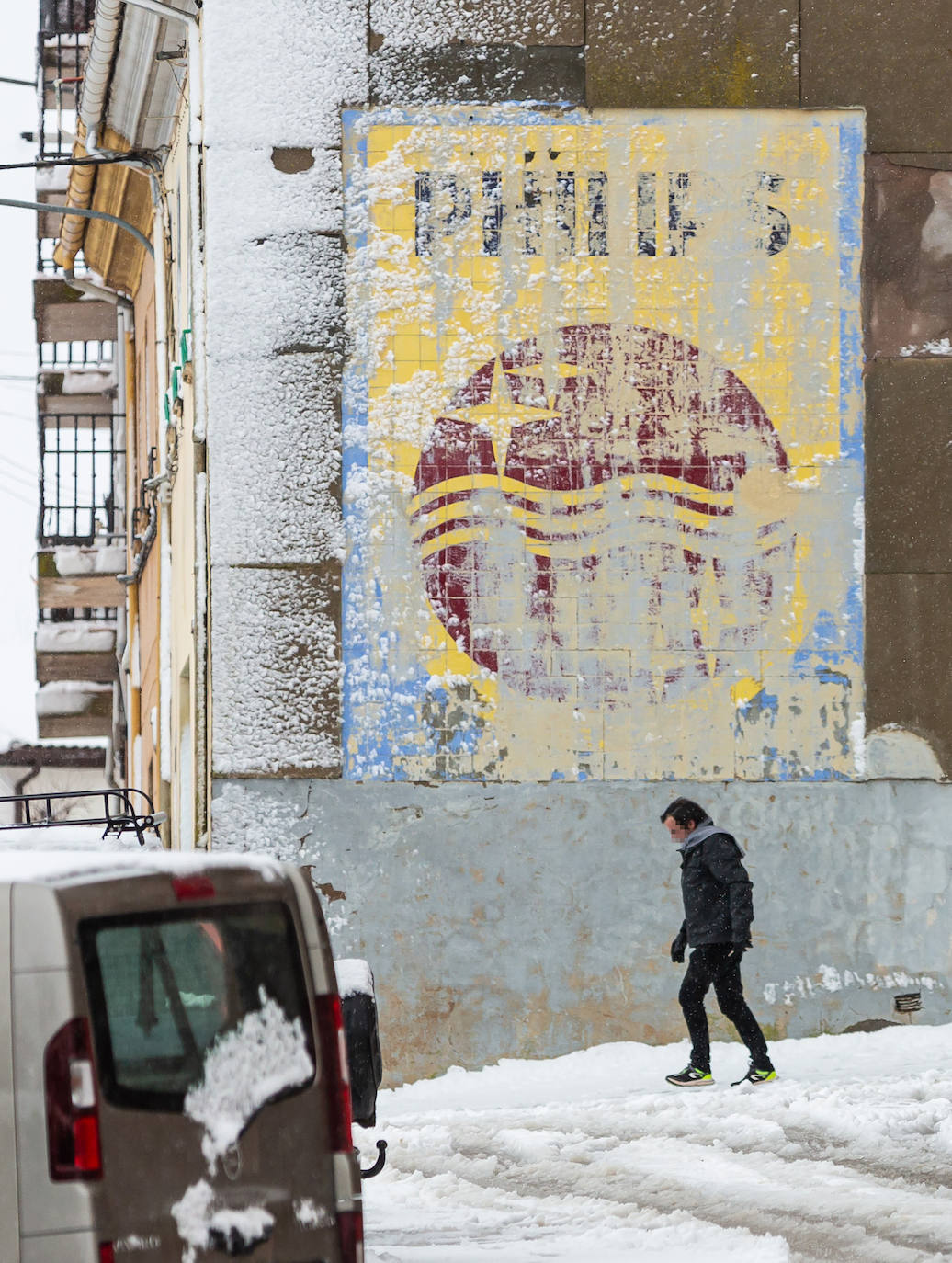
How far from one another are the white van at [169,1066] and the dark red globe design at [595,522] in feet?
20.7

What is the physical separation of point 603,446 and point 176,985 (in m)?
7.35

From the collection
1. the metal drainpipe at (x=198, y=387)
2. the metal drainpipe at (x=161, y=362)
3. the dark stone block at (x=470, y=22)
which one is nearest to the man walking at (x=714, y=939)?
the metal drainpipe at (x=198, y=387)

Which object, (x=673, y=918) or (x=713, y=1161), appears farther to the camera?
(x=673, y=918)

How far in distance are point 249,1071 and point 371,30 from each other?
8.51 metres

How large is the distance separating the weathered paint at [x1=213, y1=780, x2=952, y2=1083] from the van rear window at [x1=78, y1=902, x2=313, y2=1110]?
248 inches

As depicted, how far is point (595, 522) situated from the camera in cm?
1196

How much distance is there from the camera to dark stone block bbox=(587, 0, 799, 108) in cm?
1223

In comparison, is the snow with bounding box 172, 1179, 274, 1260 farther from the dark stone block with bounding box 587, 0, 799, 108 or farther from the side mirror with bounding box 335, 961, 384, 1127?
the dark stone block with bounding box 587, 0, 799, 108

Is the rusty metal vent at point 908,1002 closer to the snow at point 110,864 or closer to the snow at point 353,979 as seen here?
the snow at point 353,979

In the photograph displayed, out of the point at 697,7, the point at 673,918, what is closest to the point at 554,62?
the point at 697,7

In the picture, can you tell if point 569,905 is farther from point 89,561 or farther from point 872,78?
point 89,561

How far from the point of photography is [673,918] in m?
11.9

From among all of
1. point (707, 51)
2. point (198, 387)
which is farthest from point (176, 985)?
point (707, 51)

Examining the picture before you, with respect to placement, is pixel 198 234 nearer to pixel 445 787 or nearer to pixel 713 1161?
pixel 445 787
